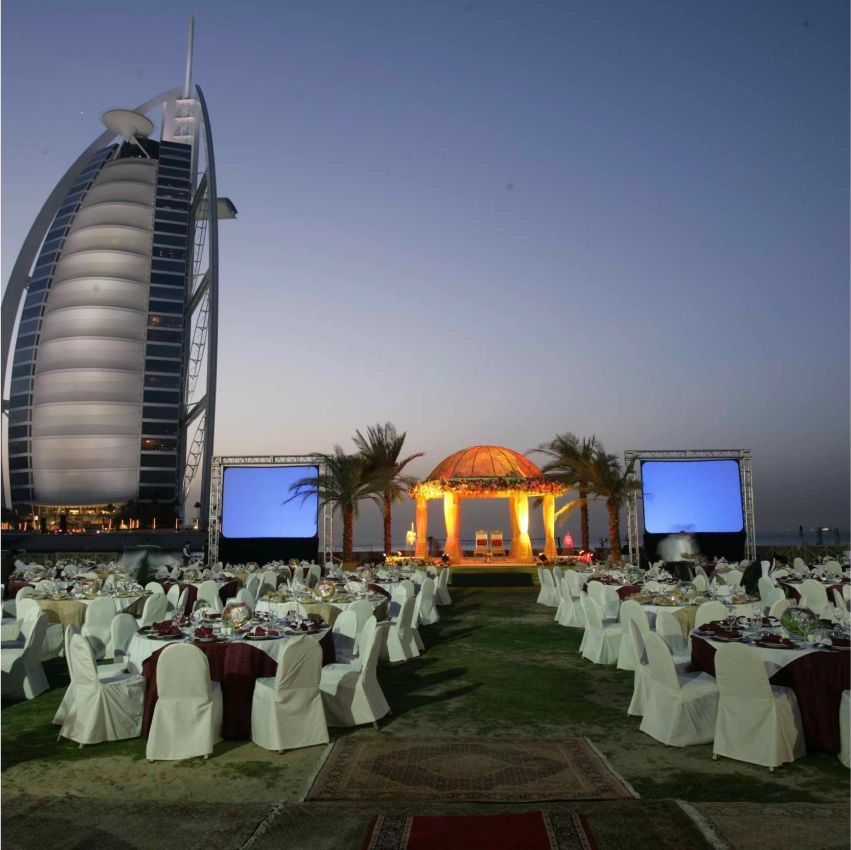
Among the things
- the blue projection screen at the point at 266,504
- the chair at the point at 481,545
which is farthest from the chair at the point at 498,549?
the blue projection screen at the point at 266,504

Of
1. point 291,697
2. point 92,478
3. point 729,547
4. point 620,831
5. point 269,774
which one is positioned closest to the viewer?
point 620,831

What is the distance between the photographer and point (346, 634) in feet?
26.8

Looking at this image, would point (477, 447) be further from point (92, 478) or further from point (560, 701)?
point (92, 478)

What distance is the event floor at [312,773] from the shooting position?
4250 millimetres

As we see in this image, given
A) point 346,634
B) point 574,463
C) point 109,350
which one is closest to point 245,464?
point 574,463

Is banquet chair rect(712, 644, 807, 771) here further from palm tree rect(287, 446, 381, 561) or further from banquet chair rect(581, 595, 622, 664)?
palm tree rect(287, 446, 381, 561)

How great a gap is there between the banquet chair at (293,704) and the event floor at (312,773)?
0.12 metres

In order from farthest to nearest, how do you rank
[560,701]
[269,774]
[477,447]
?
1. [477,447]
2. [560,701]
3. [269,774]

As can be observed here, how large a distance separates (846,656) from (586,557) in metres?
19.7

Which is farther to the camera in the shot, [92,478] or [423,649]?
[92,478]

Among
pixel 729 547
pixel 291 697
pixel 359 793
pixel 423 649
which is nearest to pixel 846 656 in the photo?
pixel 359 793

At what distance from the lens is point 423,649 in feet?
35.5

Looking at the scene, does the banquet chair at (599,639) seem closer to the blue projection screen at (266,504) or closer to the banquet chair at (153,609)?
the banquet chair at (153,609)

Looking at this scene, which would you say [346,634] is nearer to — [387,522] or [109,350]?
[387,522]
